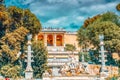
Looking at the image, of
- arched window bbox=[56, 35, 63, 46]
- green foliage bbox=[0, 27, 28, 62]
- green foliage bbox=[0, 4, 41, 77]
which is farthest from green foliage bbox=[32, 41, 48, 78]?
arched window bbox=[56, 35, 63, 46]

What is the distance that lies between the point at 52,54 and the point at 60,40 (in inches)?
707

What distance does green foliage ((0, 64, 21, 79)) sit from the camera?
39.6 m

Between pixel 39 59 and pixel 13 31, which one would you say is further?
pixel 39 59

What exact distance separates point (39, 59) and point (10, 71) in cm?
641

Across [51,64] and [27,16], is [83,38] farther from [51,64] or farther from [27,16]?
[27,16]

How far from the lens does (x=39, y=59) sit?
45.2m

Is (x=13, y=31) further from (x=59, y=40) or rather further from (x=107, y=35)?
(x=59, y=40)

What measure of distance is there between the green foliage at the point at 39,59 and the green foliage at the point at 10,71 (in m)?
4.17

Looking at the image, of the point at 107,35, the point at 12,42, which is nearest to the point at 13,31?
the point at 12,42

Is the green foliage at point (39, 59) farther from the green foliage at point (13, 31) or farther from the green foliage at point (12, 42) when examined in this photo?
the green foliage at point (12, 42)

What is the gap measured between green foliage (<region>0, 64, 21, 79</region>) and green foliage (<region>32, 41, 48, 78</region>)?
164 inches

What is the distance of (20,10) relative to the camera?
44.7m

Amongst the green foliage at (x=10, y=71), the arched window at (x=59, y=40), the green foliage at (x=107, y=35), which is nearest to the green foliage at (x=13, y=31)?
the green foliage at (x=10, y=71)

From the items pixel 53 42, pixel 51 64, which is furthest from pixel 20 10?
pixel 53 42
